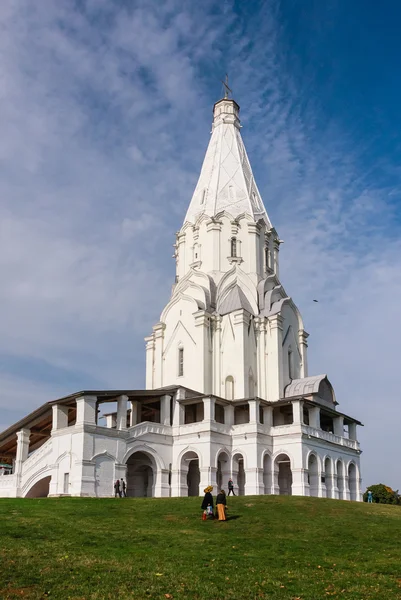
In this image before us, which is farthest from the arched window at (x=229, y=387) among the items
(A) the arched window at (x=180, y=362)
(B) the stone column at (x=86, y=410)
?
(B) the stone column at (x=86, y=410)

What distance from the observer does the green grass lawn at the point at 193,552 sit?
1323 centimetres

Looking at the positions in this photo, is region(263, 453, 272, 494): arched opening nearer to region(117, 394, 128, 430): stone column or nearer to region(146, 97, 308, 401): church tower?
region(146, 97, 308, 401): church tower

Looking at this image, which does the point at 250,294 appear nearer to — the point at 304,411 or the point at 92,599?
the point at 304,411

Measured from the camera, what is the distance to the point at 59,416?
122 feet

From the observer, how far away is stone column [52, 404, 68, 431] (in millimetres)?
37000

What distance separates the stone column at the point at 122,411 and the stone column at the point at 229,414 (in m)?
7.11

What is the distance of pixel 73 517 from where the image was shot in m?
22.1

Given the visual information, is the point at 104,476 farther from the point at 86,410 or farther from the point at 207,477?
the point at 207,477

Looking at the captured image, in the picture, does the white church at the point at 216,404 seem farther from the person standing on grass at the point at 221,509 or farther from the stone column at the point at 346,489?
the person standing on grass at the point at 221,509

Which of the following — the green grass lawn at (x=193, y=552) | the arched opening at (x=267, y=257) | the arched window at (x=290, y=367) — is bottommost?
the green grass lawn at (x=193, y=552)

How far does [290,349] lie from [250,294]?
5026mm

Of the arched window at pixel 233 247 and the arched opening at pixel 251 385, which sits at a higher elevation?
the arched window at pixel 233 247

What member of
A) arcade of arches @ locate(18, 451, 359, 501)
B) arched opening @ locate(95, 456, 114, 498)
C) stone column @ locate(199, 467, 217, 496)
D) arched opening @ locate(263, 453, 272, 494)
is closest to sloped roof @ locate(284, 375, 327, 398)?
arcade of arches @ locate(18, 451, 359, 501)

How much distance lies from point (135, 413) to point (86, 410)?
6723 millimetres
